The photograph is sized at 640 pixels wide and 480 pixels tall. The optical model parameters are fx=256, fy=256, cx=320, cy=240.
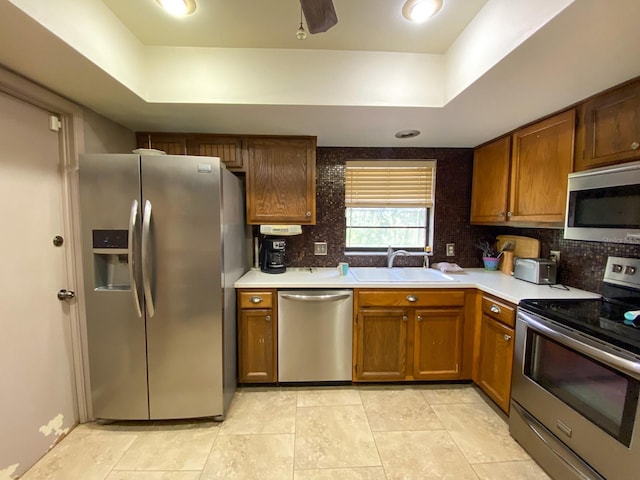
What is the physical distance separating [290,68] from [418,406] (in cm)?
250

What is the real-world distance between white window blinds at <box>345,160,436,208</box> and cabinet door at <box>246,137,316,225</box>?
0.53 meters

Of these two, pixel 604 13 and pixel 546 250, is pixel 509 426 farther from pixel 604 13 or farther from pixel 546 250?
pixel 604 13

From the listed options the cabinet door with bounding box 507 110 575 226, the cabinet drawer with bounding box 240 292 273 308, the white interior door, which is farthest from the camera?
the cabinet drawer with bounding box 240 292 273 308

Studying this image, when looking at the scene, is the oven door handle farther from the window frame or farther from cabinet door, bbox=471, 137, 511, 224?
the window frame

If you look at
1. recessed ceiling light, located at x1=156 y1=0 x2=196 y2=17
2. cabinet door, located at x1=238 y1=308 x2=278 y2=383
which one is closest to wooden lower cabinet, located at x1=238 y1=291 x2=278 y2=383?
cabinet door, located at x1=238 y1=308 x2=278 y2=383

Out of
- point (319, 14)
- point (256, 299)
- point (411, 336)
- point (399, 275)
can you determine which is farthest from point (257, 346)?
point (319, 14)

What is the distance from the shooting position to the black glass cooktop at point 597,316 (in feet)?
3.67

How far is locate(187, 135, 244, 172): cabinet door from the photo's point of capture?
2.16 metres

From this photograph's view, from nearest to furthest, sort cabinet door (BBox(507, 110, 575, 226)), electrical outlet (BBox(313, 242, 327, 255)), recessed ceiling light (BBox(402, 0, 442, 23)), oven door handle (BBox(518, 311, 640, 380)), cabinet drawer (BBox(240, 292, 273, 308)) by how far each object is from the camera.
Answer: oven door handle (BBox(518, 311, 640, 380))
recessed ceiling light (BBox(402, 0, 442, 23))
cabinet door (BBox(507, 110, 575, 226))
cabinet drawer (BBox(240, 292, 273, 308))
electrical outlet (BBox(313, 242, 327, 255))

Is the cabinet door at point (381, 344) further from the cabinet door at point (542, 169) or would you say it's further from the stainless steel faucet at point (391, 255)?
the cabinet door at point (542, 169)

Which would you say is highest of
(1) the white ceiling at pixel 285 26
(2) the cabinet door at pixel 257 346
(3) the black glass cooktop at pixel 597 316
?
(1) the white ceiling at pixel 285 26

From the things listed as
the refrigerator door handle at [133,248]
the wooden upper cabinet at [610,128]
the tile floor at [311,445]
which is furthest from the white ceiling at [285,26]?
the tile floor at [311,445]

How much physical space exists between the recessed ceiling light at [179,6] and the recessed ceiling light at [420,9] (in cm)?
103

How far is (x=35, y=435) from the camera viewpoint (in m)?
1.45
